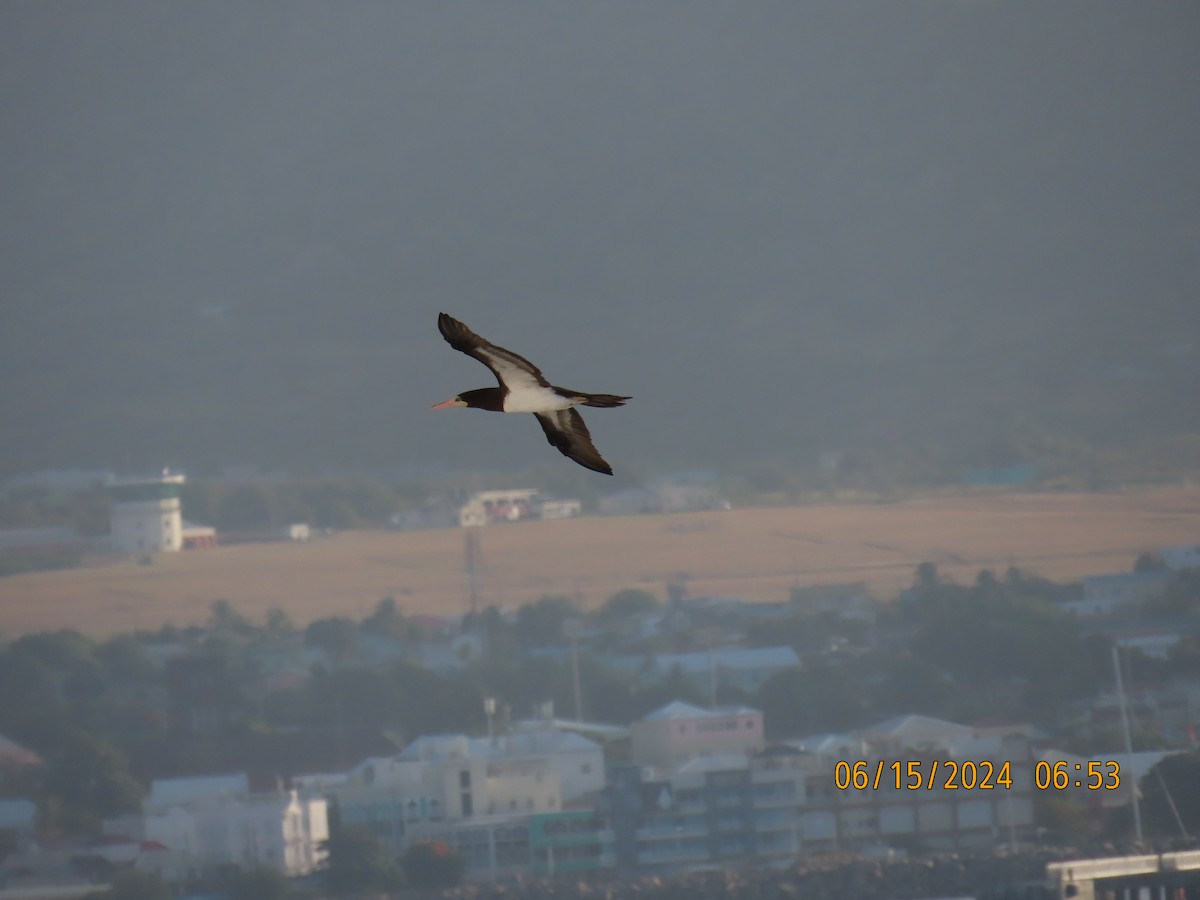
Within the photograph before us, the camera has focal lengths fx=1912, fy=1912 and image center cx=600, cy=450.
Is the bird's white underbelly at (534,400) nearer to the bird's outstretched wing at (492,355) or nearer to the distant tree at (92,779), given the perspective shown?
the bird's outstretched wing at (492,355)

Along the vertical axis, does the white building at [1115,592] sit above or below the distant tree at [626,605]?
below

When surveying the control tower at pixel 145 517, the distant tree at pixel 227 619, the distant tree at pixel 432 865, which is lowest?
the distant tree at pixel 432 865

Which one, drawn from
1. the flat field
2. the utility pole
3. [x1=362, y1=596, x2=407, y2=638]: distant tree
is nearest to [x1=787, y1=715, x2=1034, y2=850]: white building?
the utility pole

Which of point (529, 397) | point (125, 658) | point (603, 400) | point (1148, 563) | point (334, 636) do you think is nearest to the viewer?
point (603, 400)

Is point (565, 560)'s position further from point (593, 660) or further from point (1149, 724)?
point (1149, 724)

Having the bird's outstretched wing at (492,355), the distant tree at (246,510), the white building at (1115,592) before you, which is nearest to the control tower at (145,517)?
the distant tree at (246,510)

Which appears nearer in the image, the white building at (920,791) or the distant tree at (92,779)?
the white building at (920,791)

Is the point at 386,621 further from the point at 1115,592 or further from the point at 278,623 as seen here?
the point at 1115,592
